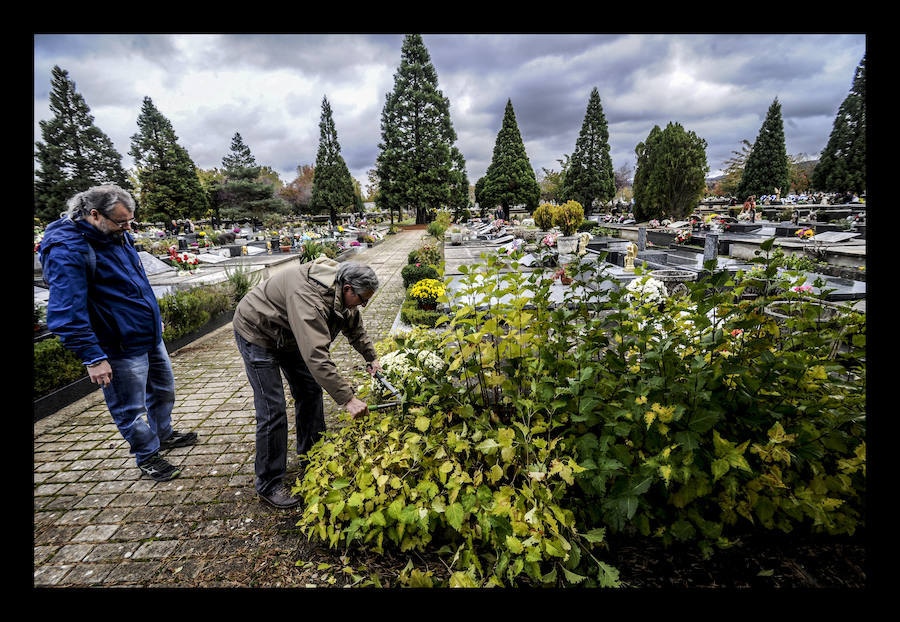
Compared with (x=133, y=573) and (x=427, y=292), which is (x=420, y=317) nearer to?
(x=427, y=292)

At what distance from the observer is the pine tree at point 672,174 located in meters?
22.0

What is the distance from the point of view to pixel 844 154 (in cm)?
3102

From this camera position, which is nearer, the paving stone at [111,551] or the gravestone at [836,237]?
the paving stone at [111,551]

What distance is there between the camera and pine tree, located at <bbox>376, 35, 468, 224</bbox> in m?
34.2

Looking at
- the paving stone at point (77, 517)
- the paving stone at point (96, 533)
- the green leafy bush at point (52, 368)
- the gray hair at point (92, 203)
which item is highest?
the gray hair at point (92, 203)

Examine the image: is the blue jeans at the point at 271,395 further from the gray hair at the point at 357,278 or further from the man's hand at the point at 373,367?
the gray hair at the point at 357,278

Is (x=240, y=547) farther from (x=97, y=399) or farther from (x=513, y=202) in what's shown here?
(x=513, y=202)

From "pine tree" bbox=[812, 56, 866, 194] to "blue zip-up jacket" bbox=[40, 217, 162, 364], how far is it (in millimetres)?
43206

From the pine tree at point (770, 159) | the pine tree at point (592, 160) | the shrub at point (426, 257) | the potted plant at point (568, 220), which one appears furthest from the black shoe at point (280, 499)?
the pine tree at point (770, 159)

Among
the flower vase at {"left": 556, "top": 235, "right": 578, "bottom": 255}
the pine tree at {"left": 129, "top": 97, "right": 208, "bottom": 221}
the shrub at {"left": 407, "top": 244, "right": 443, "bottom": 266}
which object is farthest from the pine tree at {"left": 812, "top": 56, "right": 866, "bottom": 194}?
the pine tree at {"left": 129, "top": 97, "right": 208, "bottom": 221}

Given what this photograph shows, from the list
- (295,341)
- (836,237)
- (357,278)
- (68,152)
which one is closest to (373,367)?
(295,341)

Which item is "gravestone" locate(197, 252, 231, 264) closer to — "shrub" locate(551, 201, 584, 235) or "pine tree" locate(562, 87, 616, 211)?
"shrub" locate(551, 201, 584, 235)

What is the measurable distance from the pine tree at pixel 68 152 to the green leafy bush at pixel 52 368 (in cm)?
3600

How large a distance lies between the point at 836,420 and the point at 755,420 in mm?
301
